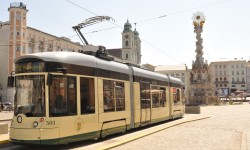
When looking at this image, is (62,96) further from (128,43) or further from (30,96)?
(128,43)

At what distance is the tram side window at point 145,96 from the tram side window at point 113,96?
2.27 m

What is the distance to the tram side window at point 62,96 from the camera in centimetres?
976

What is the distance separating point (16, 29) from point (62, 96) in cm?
5442

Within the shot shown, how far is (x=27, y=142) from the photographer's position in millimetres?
9516

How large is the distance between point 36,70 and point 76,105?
163 cm

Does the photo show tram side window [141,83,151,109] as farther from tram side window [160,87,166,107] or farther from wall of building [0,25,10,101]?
wall of building [0,25,10,101]

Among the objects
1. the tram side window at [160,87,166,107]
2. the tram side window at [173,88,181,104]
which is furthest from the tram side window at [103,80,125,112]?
the tram side window at [173,88,181,104]

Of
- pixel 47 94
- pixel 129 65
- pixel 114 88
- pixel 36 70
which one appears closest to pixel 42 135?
pixel 47 94

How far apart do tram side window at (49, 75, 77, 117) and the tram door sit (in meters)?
5.64

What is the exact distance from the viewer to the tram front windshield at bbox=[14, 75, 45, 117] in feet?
31.7

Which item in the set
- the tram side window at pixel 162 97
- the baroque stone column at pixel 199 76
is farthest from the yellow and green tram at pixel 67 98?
the baroque stone column at pixel 199 76

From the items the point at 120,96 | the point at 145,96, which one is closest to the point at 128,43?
the point at 145,96

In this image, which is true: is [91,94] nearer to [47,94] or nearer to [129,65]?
[47,94]

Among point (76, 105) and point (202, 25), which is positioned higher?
point (202, 25)
